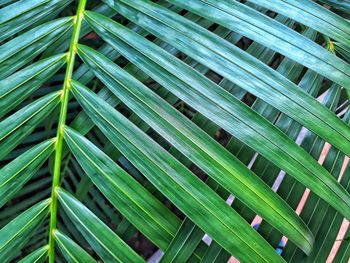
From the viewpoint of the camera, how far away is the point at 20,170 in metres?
0.50

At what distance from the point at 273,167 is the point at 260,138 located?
0.25 feet

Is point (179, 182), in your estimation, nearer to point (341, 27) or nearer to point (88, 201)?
point (341, 27)

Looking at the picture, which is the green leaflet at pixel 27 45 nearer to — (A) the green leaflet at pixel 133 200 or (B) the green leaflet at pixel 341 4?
(A) the green leaflet at pixel 133 200

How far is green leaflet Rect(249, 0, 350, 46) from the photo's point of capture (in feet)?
1.65

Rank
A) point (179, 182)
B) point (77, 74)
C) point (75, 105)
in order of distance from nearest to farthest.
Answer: point (179, 182)
point (77, 74)
point (75, 105)

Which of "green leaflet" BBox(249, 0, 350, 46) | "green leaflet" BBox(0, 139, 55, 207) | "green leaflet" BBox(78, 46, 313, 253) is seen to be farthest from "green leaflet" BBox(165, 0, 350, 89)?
"green leaflet" BBox(0, 139, 55, 207)

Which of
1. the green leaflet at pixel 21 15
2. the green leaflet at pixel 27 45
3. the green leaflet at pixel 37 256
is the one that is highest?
the green leaflet at pixel 21 15

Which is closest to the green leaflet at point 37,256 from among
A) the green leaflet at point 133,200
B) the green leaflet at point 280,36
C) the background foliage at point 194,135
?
the background foliage at point 194,135

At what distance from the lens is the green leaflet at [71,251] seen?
49 centimetres

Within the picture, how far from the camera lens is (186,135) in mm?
461

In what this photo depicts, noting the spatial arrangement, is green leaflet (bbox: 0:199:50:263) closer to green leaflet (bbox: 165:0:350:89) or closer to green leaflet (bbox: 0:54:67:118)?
green leaflet (bbox: 0:54:67:118)

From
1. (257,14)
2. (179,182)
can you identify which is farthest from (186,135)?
(257,14)

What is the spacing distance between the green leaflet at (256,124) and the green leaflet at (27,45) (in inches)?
6.6

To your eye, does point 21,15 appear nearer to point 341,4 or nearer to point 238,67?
point 238,67
